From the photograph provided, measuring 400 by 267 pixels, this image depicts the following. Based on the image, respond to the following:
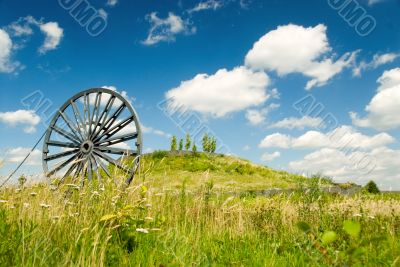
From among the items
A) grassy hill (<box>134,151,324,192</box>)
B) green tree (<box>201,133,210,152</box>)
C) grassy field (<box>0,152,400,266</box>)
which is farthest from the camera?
green tree (<box>201,133,210,152</box>)

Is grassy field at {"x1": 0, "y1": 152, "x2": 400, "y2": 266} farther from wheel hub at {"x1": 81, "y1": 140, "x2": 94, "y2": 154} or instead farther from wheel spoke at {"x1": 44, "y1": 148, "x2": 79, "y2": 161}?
wheel spoke at {"x1": 44, "y1": 148, "x2": 79, "y2": 161}

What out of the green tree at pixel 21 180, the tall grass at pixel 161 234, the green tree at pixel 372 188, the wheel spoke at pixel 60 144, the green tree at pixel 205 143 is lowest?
the tall grass at pixel 161 234

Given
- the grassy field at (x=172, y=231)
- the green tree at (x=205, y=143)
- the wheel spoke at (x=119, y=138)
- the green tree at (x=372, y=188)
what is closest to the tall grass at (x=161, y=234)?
the grassy field at (x=172, y=231)

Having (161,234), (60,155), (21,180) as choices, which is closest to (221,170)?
(60,155)

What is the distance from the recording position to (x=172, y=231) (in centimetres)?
462

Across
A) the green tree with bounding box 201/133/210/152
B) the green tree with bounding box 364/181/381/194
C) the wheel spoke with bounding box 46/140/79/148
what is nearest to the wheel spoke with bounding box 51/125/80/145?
the wheel spoke with bounding box 46/140/79/148

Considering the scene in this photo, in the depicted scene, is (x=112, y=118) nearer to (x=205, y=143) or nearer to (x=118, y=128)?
(x=118, y=128)

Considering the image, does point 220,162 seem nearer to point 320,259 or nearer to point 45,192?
point 45,192

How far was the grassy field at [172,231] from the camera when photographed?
2963 millimetres

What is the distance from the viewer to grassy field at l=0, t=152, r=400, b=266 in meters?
2.96

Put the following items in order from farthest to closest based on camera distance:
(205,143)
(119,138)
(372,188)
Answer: (205,143) < (372,188) < (119,138)

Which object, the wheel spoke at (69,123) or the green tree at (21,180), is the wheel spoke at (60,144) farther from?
the green tree at (21,180)

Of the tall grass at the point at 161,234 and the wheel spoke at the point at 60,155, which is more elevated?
the wheel spoke at the point at 60,155

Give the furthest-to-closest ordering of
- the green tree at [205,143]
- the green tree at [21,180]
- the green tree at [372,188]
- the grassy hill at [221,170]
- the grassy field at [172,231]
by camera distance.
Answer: the green tree at [205,143] → the green tree at [372,188] → the grassy hill at [221,170] → the green tree at [21,180] → the grassy field at [172,231]
